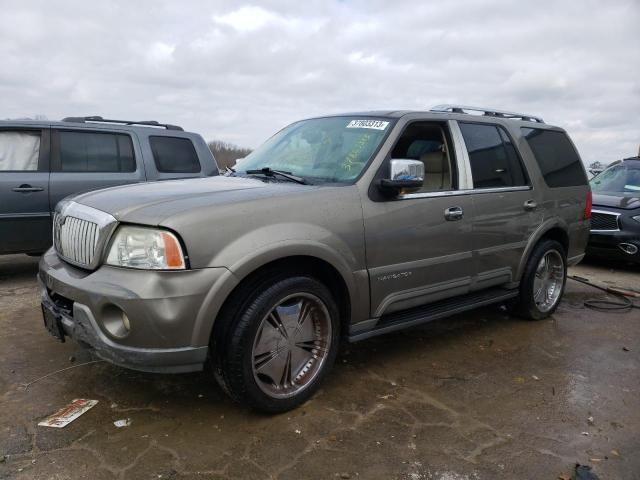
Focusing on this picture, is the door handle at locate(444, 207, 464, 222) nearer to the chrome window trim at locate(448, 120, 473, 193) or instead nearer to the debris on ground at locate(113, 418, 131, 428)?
the chrome window trim at locate(448, 120, 473, 193)

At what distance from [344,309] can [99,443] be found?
1555 mm

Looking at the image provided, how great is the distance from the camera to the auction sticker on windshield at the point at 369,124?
3.72 meters

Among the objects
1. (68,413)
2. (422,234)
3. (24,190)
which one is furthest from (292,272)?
(24,190)

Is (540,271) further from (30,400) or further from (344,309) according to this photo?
(30,400)

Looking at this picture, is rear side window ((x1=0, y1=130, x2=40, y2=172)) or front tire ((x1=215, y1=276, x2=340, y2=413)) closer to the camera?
front tire ((x1=215, y1=276, x2=340, y2=413))

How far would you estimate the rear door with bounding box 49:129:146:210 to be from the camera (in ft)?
19.4

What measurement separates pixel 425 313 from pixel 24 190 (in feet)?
14.8

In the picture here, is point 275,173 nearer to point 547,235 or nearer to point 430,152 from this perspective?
point 430,152

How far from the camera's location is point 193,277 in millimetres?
2607

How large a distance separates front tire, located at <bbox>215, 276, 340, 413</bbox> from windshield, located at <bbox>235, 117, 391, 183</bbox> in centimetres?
86

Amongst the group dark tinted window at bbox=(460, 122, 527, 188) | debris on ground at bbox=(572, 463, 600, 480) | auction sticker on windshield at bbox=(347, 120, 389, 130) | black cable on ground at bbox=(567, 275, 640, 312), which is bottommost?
debris on ground at bbox=(572, 463, 600, 480)

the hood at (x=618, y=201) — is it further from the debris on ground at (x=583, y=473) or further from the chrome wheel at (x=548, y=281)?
the debris on ground at (x=583, y=473)

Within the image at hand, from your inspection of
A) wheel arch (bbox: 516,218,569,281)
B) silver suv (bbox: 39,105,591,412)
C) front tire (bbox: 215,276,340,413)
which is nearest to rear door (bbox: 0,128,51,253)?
silver suv (bbox: 39,105,591,412)

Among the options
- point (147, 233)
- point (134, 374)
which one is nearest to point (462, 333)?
point (134, 374)
